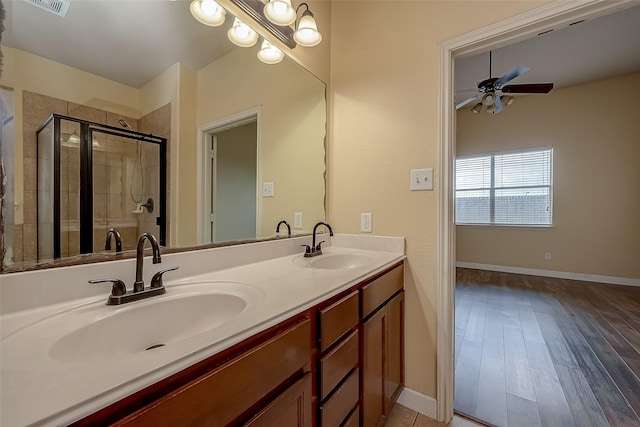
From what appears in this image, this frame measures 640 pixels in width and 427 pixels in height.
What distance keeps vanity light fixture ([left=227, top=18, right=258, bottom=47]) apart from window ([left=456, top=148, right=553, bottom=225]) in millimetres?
4552

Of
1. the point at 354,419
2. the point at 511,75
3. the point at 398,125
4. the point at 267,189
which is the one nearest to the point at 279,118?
the point at 267,189

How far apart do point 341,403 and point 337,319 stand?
31 cm

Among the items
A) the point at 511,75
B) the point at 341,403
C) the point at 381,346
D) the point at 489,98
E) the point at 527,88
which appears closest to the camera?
the point at 341,403

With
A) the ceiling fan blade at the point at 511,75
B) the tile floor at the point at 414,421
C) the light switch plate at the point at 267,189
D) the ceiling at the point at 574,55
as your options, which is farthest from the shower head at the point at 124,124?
the ceiling fan blade at the point at 511,75

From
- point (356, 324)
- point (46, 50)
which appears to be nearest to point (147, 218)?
point (46, 50)

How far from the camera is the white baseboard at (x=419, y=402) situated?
4.66 feet

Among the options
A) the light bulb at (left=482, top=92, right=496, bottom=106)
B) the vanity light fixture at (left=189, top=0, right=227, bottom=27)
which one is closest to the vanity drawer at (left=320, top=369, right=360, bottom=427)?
the vanity light fixture at (left=189, top=0, right=227, bottom=27)

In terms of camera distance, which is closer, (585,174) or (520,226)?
(585,174)

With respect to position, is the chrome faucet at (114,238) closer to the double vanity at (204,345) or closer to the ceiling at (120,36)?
the double vanity at (204,345)

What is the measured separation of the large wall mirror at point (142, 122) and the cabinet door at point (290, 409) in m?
0.68

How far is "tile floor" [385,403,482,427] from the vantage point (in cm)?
137

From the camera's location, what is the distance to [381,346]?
123 cm

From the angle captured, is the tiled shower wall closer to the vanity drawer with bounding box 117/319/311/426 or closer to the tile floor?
the vanity drawer with bounding box 117/319/311/426

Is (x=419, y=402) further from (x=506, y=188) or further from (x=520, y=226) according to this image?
(x=506, y=188)
